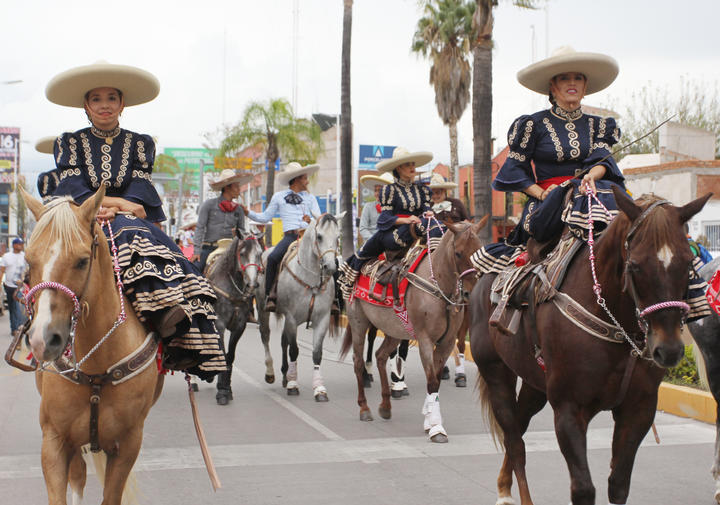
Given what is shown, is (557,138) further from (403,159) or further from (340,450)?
(403,159)

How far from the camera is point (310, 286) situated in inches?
436

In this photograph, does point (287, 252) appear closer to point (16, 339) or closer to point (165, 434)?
point (165, 434)

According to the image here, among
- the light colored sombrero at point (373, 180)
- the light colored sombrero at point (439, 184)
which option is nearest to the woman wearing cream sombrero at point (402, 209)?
the light colored sombrero at point (373, 180)

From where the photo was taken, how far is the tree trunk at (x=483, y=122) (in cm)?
1590

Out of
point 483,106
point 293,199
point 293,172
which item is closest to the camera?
point 293,172

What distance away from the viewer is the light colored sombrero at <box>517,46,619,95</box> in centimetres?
564

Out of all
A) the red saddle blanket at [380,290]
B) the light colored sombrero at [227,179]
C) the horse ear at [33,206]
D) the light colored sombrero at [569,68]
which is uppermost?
A: the light colored sombrero at [569,68]

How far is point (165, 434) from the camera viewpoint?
839cm

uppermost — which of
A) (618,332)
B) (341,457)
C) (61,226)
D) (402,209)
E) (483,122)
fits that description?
(483,122)

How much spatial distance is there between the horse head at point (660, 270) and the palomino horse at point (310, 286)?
6972 millimetres

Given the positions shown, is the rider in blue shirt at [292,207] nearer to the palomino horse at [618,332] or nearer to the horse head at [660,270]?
the palomino horse at [618,332]

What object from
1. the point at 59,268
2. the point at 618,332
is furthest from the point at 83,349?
the point at 618,332

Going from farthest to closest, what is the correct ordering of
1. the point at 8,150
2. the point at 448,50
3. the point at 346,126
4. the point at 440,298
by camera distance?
the point at 8,150, the point at 448,50, the point at 346,126, the point at 440,298

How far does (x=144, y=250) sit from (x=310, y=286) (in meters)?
6.29
